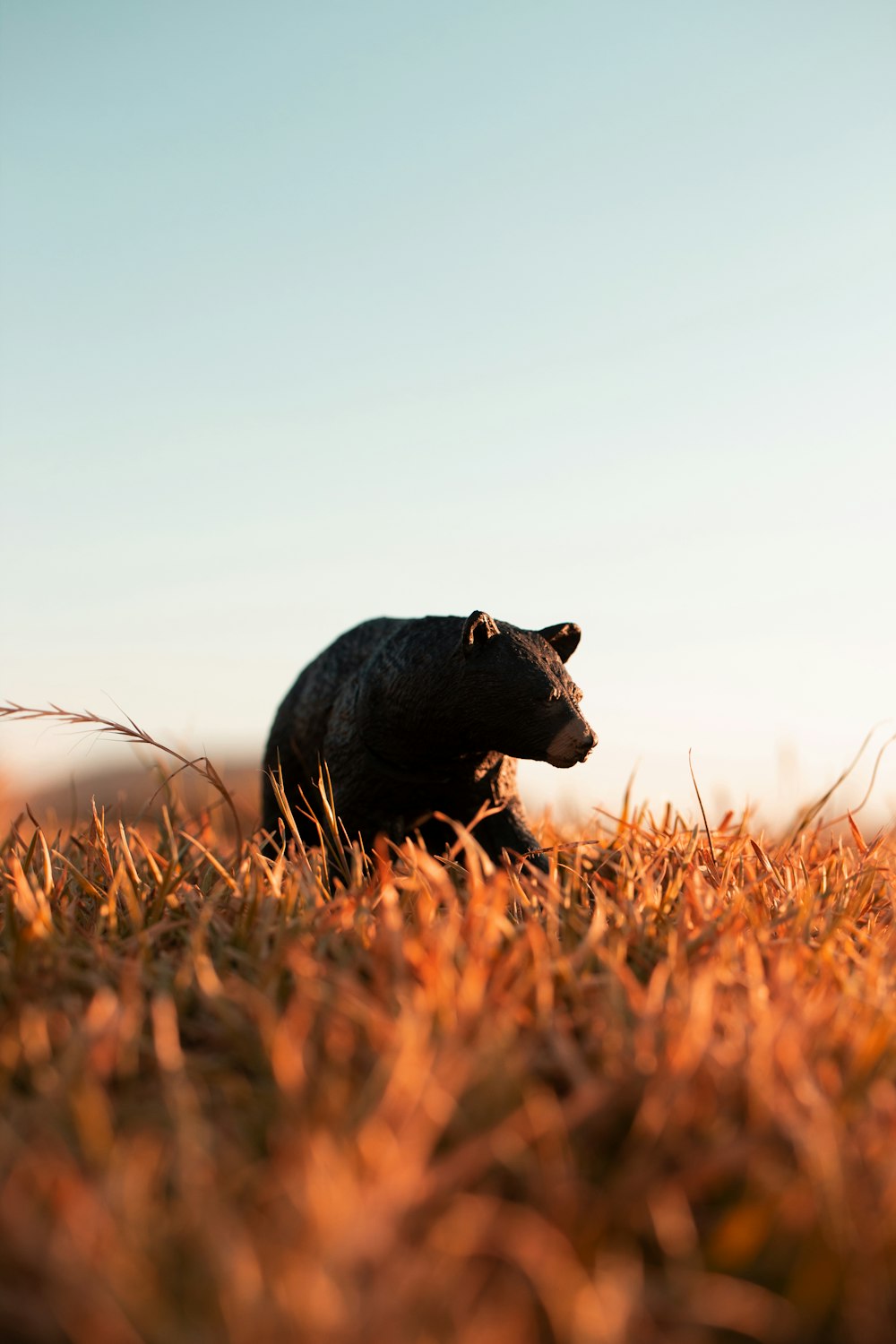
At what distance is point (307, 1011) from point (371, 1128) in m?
0.53

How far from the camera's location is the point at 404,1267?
4.47 feet

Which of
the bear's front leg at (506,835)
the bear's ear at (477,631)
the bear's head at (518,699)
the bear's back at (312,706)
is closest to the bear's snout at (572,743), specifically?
the bear's head at (518,699)

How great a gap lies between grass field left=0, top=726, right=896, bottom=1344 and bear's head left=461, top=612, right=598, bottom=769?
0.67m

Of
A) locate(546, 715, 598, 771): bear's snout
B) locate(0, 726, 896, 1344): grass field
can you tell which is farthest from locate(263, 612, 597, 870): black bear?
locate(0, 726, 896, 1344): grass field

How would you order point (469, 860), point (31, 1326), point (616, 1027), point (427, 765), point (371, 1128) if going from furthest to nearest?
point (427, 765), point (469, 860), point (616, 1027), point (371, 1128), point (31, 1326)

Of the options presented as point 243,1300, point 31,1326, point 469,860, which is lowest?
point 31,1326

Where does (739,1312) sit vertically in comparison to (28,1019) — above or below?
below

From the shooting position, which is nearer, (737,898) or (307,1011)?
(307,1011)

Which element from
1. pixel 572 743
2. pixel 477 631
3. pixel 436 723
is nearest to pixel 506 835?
pixel 436 723

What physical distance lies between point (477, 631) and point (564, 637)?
546 mm

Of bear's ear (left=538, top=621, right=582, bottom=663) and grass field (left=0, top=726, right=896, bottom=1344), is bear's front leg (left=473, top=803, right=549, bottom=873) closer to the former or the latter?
bear's ear (left=538, top=621, right=582, bottom=663)

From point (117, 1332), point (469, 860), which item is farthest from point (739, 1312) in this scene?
point (469, 860)

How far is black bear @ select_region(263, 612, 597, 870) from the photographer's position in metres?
3.32

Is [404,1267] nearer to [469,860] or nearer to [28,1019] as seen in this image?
[28,1019]
